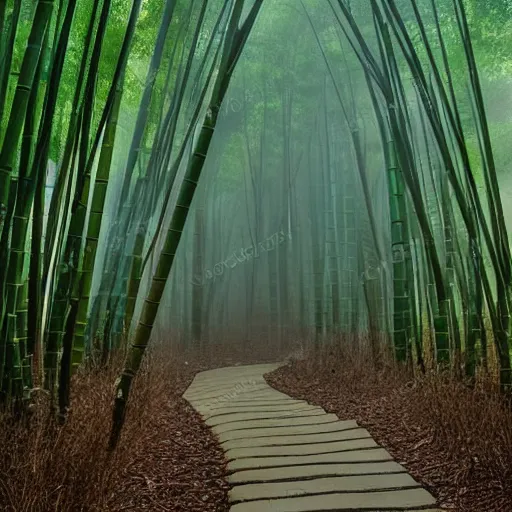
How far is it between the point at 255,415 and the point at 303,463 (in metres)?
0.82

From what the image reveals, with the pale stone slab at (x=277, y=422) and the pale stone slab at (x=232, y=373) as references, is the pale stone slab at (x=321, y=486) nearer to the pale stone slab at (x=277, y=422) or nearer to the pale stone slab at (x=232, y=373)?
the pale stone slab at (x=277, y=422)

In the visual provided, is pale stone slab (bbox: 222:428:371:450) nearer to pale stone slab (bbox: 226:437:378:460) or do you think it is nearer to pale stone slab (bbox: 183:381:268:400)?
pale stone slab (bbox: 226:437:378:460)

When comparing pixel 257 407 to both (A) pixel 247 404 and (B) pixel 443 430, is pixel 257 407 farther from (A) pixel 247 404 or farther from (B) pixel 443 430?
(B) pixel 443 430

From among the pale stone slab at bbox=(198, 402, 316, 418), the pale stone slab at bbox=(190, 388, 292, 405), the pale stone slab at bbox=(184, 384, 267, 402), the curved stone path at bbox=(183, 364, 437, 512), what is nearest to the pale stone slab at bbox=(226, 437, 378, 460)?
the curved stone path at bbox=(183, 364, 437, 512)

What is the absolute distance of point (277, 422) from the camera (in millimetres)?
2865

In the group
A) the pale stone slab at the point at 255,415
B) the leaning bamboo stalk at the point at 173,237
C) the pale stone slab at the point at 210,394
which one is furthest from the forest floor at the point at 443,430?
the leaning bamboo stalk at the point at 173,237

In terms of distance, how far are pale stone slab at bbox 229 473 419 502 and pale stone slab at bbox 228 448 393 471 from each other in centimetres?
17

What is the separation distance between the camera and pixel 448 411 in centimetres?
229

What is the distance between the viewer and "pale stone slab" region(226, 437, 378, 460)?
92.0 inches

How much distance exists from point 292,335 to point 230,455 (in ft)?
20.9

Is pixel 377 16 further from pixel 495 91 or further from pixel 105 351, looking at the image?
pixel 495 91

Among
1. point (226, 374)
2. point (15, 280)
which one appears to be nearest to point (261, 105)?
point (226, 374)

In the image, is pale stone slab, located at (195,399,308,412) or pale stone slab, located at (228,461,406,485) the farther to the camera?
pale stone slab, located at (195,399,308,412)

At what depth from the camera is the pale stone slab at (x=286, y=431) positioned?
103 inches
